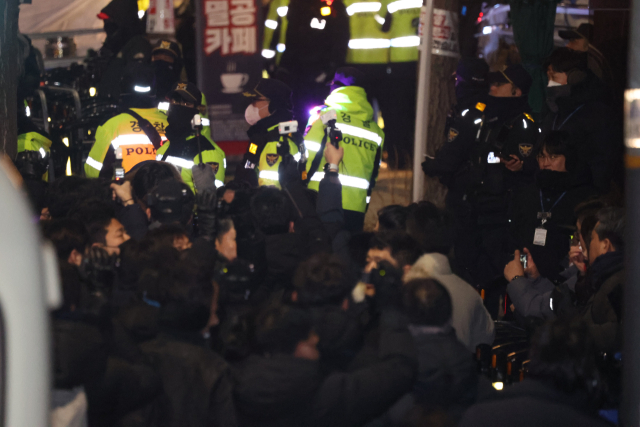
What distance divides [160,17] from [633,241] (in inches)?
311

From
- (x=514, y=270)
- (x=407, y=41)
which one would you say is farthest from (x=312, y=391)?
(x=407, y=41)

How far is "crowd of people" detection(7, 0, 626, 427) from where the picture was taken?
2801 mm

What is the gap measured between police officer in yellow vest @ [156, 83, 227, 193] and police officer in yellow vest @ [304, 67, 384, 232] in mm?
823

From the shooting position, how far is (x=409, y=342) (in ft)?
9.99

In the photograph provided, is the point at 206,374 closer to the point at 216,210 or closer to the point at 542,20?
the point at 216,210

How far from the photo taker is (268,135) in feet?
18.7

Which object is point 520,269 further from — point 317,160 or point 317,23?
point 317,23

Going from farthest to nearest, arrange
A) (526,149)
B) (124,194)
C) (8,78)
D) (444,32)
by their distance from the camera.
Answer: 1. (444,32)
2. (8,78)
3. (526,149)
4. (124,194)

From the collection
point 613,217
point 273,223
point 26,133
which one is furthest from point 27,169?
point 613,217

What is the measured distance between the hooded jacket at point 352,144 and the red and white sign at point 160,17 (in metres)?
4.26

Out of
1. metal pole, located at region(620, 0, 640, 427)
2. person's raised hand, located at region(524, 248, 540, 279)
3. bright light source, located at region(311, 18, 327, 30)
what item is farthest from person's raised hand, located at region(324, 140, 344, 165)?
bright light source, located at region(311, 18, 327, 30)

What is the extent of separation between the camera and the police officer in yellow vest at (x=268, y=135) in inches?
221

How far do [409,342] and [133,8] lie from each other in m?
7.52

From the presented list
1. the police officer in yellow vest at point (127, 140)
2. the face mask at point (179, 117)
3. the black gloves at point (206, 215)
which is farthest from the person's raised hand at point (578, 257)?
the police officer in yellow vest at point (127, 140)
